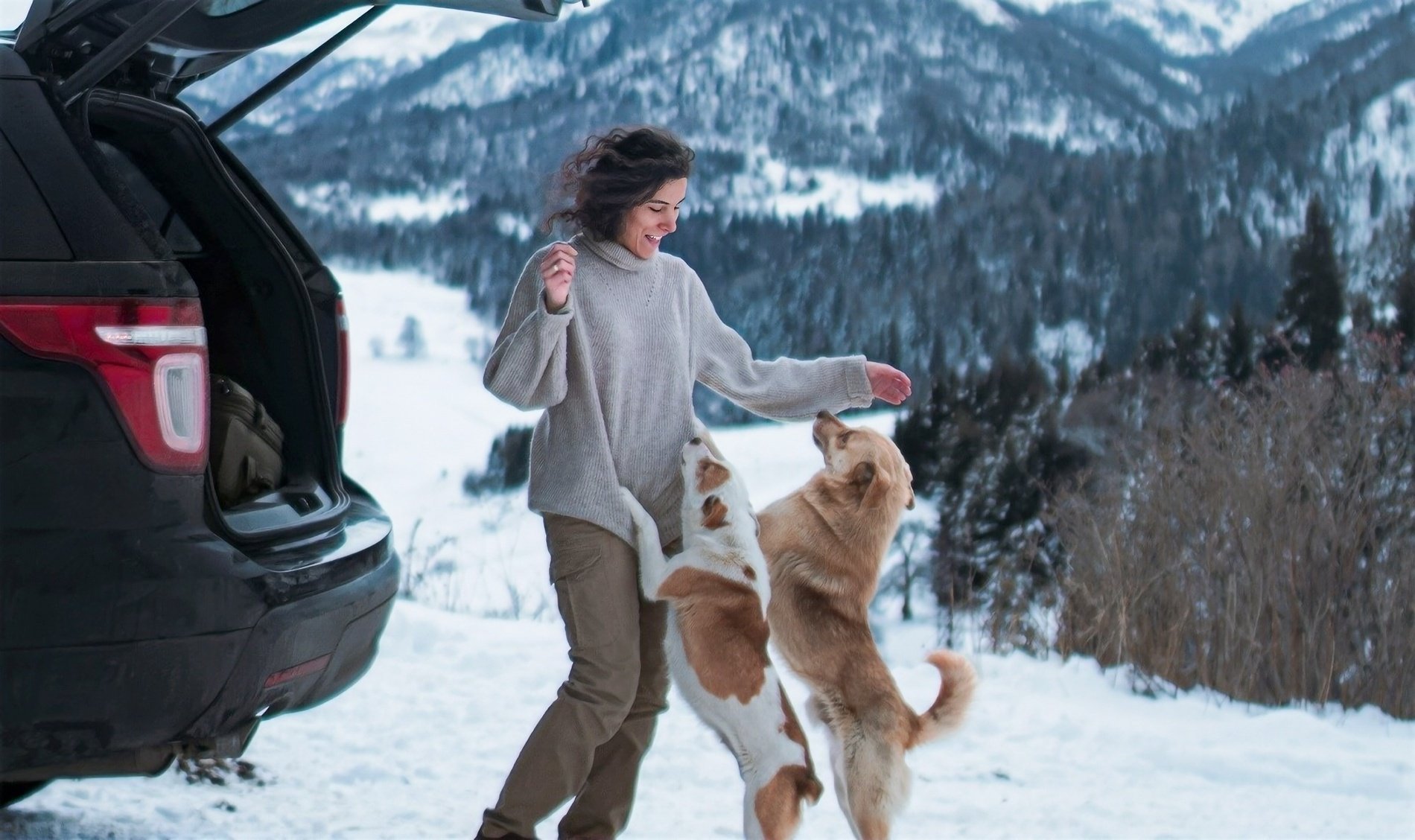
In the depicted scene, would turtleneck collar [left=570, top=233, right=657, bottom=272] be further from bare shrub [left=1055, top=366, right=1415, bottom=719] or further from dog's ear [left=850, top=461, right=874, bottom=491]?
bare shrub [left=1055, top=366, right=1415, bottom=719]

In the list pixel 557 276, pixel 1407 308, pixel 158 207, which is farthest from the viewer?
pixel 1407 308

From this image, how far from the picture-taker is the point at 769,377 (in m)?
3.22

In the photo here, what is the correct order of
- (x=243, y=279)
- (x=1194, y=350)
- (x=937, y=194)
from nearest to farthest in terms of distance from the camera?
(x=243, y=279), (x=1194, y=350), (x=937, y=194)

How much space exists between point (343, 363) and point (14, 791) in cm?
137

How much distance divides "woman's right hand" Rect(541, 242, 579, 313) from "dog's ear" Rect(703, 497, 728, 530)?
55 cm

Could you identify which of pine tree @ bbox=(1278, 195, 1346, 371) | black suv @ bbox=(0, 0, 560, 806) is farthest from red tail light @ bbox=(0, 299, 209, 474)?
pine tree @ bbox=(1278, 195, 1346, 371)

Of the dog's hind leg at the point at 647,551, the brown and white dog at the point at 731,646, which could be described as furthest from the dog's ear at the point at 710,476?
the dog's hind leg at the point at 647,551

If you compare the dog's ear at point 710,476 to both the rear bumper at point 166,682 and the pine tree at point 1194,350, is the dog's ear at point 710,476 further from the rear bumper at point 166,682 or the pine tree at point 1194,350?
the pine tree at point 1194,350

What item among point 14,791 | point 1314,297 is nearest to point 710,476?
point 14,791

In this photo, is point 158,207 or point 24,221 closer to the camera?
point 24,221

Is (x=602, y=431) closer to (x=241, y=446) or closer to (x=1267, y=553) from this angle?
(x=241, y=446)

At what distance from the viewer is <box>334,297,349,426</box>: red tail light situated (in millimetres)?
3422

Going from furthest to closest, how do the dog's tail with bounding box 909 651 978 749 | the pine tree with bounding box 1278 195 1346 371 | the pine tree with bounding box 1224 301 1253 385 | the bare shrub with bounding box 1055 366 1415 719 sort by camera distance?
the pine tree with bounding box 1224 301 1253 385 → the pine tree with bounding box 1278 195 1346 371 → the bare shrub with bounding box 1055 366 1415 719 → the dog's tail with bounding box 909 651 978 749

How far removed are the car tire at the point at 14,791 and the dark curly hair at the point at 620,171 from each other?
2029 mm
